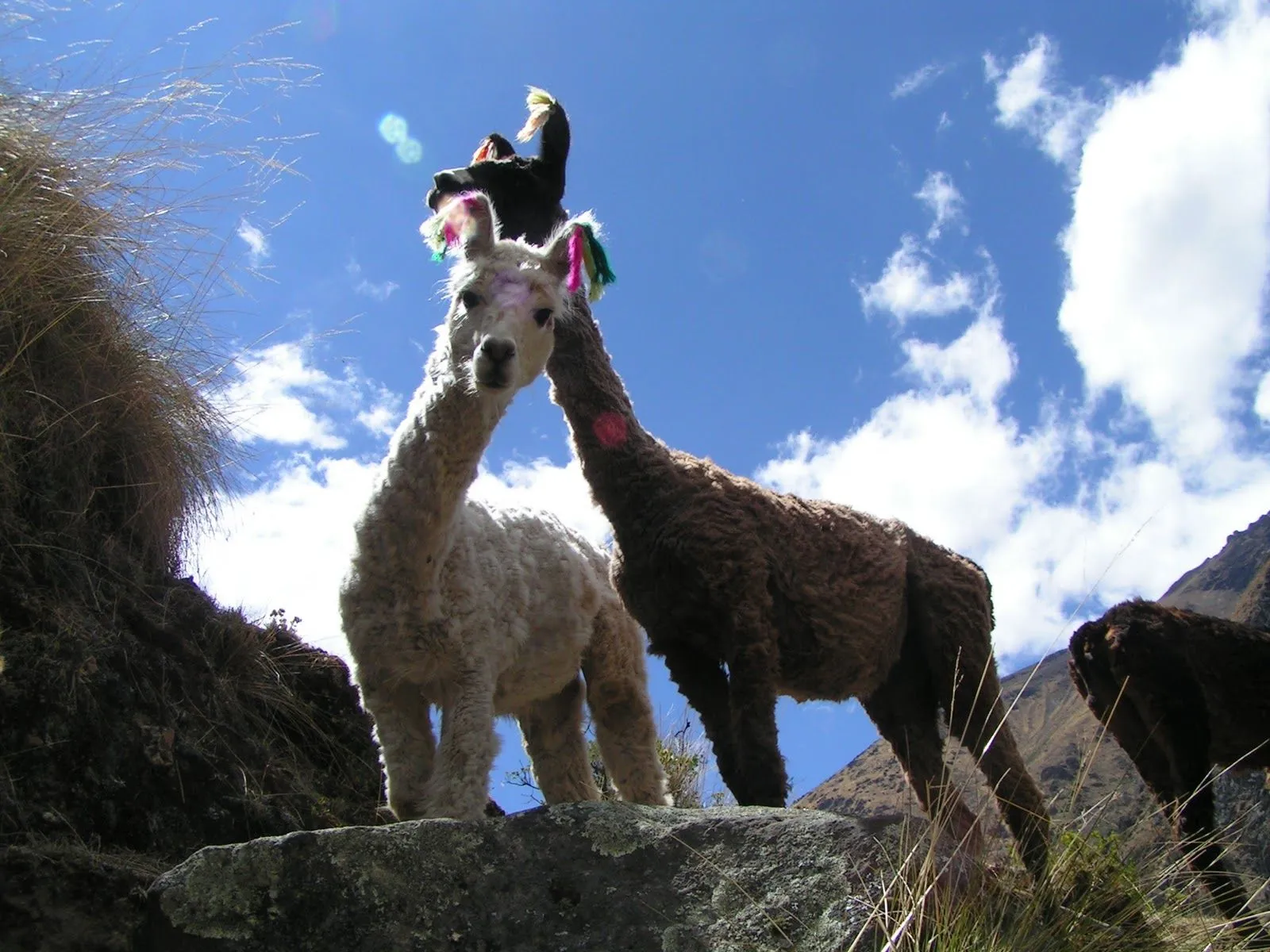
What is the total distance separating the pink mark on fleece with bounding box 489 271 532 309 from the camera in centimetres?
493

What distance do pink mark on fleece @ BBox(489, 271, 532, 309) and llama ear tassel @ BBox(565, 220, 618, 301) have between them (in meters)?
0.39

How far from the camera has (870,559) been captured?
5.48 metres

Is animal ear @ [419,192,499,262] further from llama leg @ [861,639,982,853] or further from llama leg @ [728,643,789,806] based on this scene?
llama leg @ [861,639,982,853]

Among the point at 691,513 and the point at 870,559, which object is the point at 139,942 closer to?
the point at 691,513

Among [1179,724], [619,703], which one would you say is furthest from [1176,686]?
[619,703]

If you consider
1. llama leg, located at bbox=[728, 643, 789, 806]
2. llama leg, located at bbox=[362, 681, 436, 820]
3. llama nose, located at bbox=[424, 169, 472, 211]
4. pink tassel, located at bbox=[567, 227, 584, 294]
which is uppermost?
llama nose, located at bbox=[424, 169, 472, 211]

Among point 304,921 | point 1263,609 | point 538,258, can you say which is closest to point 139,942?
point 304,921

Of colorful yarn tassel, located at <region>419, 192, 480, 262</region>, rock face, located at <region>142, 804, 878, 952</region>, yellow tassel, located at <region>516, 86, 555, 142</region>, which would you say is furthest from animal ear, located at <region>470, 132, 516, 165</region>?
rock face, located at <region>142, 804, 878, 952</region>

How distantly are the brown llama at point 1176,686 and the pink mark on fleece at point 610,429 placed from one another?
4.24 meters

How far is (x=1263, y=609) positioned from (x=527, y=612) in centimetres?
893

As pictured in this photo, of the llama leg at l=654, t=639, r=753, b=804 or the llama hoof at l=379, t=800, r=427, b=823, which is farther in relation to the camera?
the llama leg at l=654, t=639, r=753, b=804

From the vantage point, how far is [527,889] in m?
2.96

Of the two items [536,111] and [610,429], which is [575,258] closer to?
[610,429]

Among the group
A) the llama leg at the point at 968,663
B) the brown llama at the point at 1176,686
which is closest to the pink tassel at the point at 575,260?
the llama leg at the point at 968,663
